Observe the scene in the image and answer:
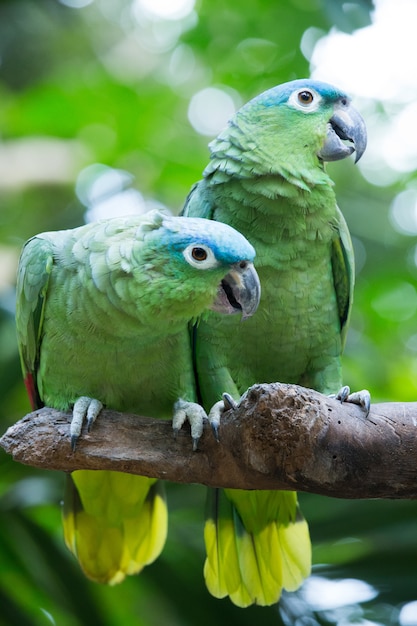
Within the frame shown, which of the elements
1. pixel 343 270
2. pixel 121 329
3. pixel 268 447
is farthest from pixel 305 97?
pixel 268 447

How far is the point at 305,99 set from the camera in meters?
2.57

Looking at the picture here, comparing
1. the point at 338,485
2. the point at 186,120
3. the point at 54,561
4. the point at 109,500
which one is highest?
the point at 186,120

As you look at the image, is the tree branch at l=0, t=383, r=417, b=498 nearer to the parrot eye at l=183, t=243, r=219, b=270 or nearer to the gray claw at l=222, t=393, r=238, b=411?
the gray claw at l=222, t=393, r=238, b=411

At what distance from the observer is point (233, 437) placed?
2.07 m

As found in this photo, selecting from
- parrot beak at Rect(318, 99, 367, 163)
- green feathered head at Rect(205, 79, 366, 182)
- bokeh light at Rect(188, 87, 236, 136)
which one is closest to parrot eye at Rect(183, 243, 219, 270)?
green feathered head at Rect(205, 79, 366, 182)

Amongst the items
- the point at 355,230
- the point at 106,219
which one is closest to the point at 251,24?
the point at 355,230

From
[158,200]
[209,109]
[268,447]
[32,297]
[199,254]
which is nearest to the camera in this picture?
[268,447]

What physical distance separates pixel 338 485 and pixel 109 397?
2.83 ft

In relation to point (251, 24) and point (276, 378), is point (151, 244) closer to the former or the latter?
point (276, 378)

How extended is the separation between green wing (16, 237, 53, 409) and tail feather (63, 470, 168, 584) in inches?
19.8

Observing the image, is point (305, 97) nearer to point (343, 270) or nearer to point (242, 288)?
point (343, 270)

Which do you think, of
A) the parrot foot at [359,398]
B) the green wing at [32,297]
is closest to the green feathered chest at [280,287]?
the parrot foot at [359,398]

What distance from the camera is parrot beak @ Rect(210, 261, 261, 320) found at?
2.12 m

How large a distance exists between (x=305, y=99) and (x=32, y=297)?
119 centimetres
